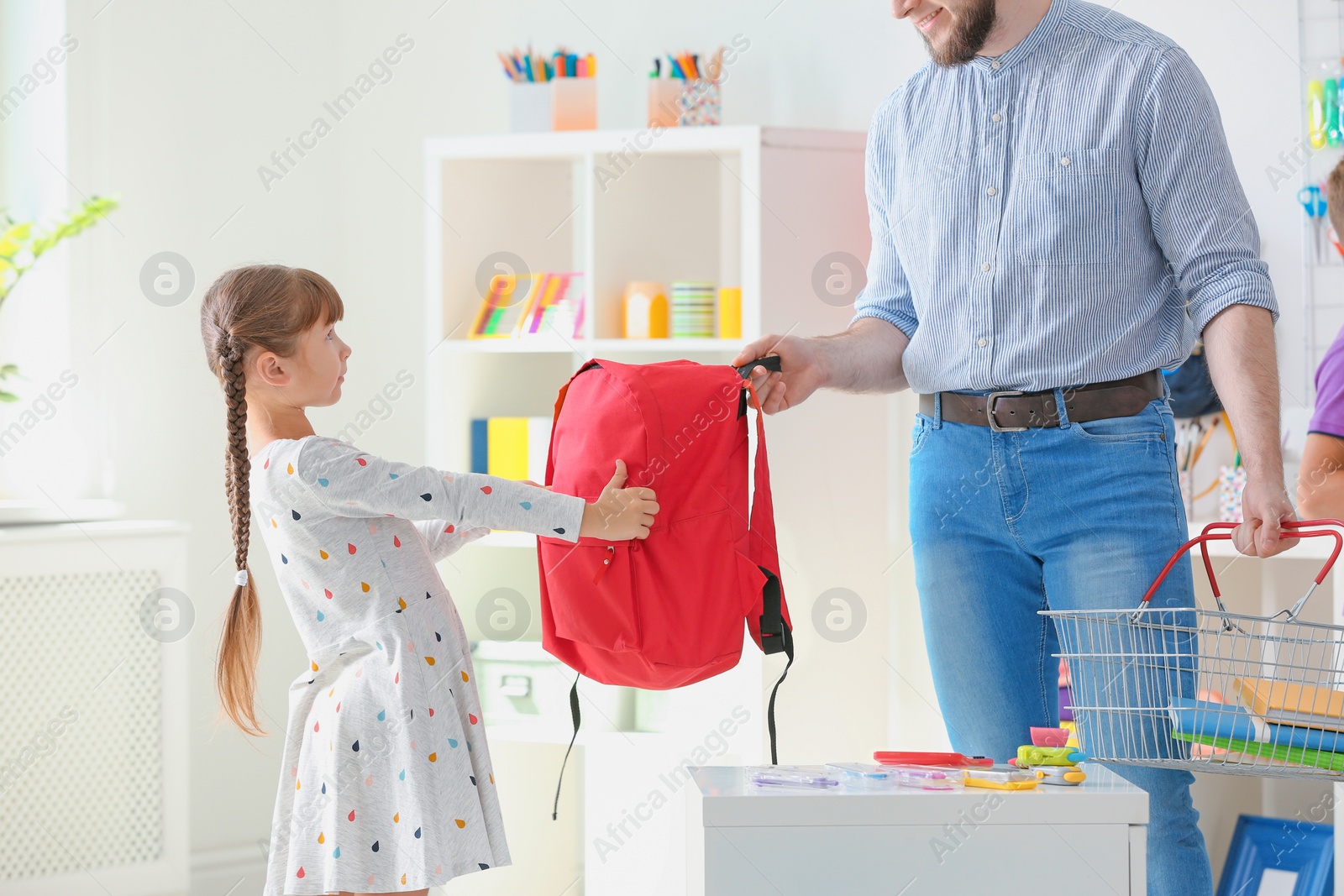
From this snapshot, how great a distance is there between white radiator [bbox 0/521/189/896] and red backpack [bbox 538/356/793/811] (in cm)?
156

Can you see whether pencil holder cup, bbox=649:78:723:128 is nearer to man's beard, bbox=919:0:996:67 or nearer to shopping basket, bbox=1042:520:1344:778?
man's beard, bbox=919:0:996:67

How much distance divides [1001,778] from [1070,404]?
0.53 m

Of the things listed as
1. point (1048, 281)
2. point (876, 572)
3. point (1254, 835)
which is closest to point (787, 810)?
point (1048, 281)

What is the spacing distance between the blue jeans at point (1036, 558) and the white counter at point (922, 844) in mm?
260

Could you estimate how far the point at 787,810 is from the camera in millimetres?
1220

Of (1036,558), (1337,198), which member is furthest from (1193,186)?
(1036,558)

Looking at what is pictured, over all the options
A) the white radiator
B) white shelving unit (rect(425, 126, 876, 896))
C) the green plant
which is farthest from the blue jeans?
the green plant

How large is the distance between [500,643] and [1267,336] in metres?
1.92

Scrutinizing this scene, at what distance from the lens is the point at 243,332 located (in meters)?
1.72

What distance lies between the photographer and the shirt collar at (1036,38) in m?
1.68

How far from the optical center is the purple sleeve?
5.70 ft

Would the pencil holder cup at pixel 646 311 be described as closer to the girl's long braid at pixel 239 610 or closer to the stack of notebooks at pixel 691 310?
the stack of notebooks at pixel 691 310

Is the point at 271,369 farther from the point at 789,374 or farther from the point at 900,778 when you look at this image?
→ the point at 900,778

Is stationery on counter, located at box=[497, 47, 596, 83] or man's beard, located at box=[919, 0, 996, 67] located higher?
stationery on counter, located at box=[497, 47, 596, 83]
